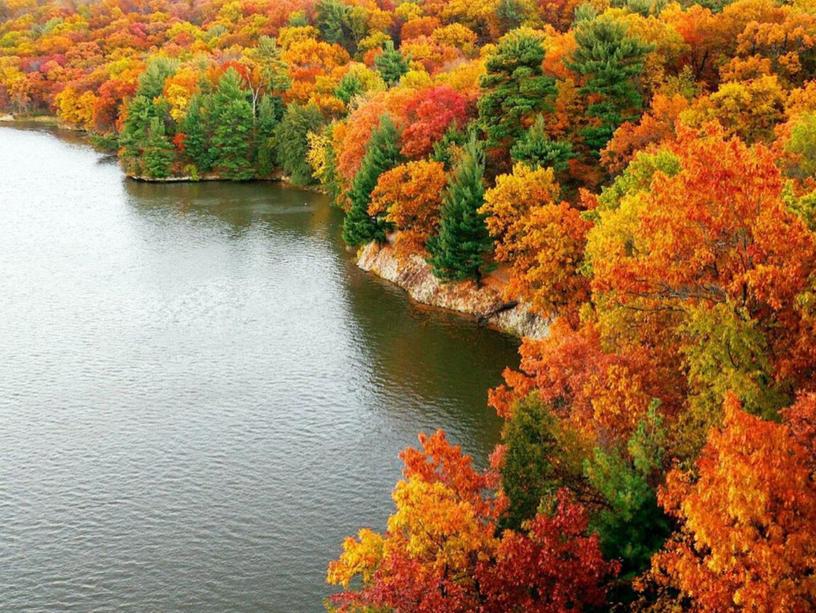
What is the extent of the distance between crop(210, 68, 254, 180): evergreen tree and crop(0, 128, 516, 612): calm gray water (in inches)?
1139

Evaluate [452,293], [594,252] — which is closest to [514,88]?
[452,293]

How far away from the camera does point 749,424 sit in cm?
1523

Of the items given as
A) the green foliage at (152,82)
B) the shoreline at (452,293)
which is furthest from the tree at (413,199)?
the green foliage at (152,82)

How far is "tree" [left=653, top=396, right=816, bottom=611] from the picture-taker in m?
14.3

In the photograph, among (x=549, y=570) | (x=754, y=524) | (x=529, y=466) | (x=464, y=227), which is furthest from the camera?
(x=464, y=227)

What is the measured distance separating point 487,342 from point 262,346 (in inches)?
525

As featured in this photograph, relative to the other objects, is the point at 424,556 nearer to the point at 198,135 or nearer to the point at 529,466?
the point at 529,466

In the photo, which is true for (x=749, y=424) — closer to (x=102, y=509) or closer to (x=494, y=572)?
(x=494, y=572)

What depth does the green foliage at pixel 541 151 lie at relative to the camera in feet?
160

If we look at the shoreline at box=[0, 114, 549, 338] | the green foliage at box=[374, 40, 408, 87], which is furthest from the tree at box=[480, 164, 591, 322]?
the green foliage at box=[374, 40, 408, 87]

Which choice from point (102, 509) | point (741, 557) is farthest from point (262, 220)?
point (741, 557)

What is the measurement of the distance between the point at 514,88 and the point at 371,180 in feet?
40.5

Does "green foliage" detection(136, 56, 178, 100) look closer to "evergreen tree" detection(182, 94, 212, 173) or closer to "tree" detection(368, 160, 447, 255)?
"evergreen tree" detection(182, 94, 212, 173)

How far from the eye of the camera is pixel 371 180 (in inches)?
2243
